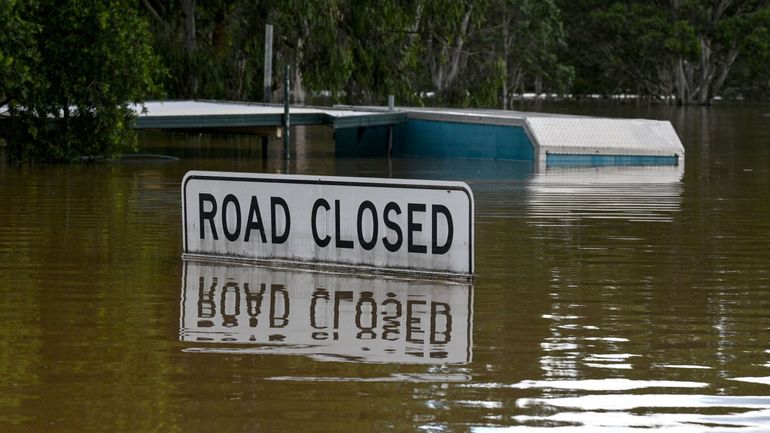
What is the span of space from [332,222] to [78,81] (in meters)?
14.7

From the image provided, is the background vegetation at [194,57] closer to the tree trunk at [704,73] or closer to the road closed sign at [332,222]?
the road closed sign at [332,222]

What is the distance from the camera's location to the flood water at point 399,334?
23.6 ft

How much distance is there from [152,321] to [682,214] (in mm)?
9484

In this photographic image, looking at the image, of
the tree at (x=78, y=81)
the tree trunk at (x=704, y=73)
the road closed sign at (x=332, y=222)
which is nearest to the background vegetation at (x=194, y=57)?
the tree at (x=78, y=81)

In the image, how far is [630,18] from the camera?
98.4 meters

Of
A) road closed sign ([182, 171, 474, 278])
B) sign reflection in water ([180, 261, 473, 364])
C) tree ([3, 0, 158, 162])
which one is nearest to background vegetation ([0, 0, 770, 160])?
tree ([3, 0, 158, 162])

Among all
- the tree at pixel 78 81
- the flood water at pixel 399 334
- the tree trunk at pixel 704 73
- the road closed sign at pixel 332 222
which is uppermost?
the tree trunk at pixel 704 73

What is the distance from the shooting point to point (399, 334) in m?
9.27

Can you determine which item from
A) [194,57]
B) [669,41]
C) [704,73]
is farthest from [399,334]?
[704,73]

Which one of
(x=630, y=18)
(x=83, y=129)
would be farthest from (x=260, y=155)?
(x=630, y=18)

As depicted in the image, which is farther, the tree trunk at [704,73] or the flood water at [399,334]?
the tree trunk at [704,73]

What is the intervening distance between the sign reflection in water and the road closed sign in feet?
0.67

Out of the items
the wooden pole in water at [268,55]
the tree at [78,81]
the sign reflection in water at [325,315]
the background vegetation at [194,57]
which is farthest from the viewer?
the wooden pole in water at [268,55]

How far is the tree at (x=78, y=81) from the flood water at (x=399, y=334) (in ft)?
27.9
